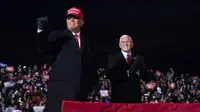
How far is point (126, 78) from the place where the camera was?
349cm

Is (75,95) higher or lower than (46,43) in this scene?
lower

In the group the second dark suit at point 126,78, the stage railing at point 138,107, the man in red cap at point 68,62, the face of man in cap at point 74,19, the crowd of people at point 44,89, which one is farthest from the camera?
the crowd of people at point 44,89

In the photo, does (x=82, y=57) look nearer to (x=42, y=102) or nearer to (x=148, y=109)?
(x=148, y=109)

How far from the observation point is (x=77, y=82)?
2.83m

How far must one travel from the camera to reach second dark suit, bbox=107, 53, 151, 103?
135 inches

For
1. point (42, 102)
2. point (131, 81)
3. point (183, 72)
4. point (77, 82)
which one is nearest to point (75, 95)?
point (77, 82)

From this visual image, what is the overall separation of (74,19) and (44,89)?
37.8 ft

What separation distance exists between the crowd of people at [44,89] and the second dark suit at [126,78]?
6820mm

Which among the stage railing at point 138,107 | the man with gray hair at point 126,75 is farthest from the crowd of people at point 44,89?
the stage railing at point 138,107

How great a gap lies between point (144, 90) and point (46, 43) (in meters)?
13.4

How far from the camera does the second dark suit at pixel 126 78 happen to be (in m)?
3.44

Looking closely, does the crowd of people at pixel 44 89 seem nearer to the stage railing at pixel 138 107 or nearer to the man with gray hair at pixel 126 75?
the man with gray hair at pixel 126 75

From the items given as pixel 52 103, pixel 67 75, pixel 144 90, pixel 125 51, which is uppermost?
pixel 125 51

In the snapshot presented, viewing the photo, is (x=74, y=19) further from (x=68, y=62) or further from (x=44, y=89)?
(x=44, y=89)
